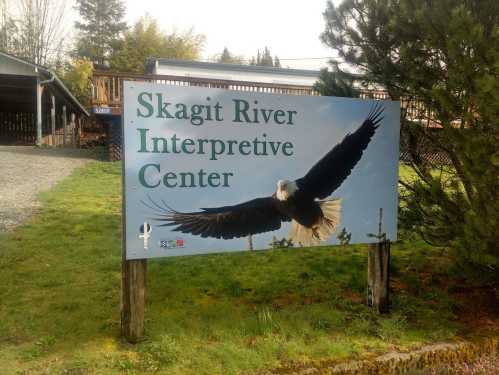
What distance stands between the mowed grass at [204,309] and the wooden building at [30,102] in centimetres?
1190

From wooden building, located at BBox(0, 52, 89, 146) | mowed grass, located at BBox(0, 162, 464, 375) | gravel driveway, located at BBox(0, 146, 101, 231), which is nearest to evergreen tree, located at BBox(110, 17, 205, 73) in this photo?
wooden building, located at BBox(0, 52, 89, 146)

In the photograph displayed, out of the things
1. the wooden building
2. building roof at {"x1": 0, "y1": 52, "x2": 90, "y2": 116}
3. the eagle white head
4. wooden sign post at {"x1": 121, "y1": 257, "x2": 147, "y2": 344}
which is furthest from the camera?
the wooden building

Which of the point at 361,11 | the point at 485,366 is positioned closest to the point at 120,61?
the point at 361,11

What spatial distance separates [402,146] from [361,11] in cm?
155

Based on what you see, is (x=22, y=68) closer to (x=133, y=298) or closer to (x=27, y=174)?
(x=27, y=174)

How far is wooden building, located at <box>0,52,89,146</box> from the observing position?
15656 mm

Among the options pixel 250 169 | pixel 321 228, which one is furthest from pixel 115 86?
pixel 321 228

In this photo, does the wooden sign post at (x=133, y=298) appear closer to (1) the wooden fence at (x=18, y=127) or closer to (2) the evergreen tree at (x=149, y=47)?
(1) the wooden fence at (x=18, y=127)

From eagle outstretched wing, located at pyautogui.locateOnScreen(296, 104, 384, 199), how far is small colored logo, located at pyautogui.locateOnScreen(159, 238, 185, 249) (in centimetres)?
106

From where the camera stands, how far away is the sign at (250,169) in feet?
9.94

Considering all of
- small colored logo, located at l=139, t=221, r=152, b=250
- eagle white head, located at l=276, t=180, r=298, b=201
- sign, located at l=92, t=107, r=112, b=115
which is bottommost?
small colored logo, located at l=139, t=221, r=152, b=250

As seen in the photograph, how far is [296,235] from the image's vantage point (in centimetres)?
359

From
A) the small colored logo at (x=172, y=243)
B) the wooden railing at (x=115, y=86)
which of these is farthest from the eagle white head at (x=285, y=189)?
the wooden railing at (x=115, y=86)

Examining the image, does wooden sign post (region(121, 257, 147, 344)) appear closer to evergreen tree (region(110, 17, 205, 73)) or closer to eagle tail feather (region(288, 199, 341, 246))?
eagle tail feather (region(288, 199, 341, 246))
